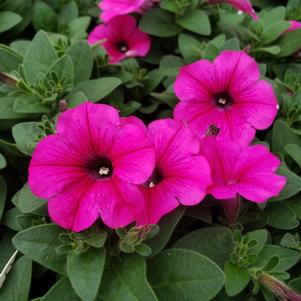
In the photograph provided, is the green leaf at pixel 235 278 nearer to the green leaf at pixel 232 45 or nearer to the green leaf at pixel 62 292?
the green leaf at pixel 62 292

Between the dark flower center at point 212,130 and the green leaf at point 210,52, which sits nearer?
the dark flower center at point 212,130

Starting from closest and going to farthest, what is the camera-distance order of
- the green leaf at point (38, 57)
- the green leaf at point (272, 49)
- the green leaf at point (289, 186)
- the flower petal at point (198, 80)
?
the green leaf at point (289, 186), the flower petal at point (198, 80), the green leaf at point (38, 57), the green leaf at point (272, 49)

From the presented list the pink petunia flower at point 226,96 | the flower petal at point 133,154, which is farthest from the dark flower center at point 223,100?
the flower petal at point 133,154

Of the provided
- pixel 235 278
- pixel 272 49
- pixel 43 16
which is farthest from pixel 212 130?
pixel 43 16

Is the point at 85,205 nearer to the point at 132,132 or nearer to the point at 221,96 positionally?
the point at 132,132

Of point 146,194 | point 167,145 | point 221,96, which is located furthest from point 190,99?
point 146,194

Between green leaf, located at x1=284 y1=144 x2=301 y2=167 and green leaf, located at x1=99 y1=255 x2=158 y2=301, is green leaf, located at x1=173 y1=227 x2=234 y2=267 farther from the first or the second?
green leaf, located at x1=284 y1=144 x2=301 y2=167

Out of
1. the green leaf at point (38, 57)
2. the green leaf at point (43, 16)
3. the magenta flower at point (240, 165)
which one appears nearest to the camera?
the magenta flower at point (240, 165)
